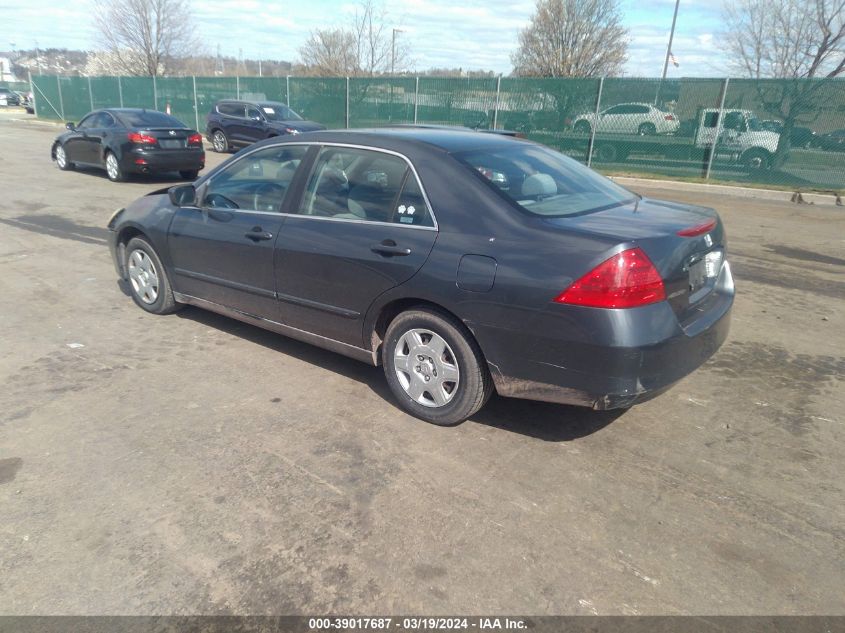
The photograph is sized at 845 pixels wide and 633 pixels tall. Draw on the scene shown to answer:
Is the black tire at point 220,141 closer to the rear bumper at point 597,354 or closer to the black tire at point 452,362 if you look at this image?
the black tire at point 452,362

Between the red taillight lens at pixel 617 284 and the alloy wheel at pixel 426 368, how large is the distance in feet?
2.81

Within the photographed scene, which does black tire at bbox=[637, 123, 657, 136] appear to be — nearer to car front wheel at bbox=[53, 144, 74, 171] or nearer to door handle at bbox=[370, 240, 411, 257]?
car front wheel at bbox=[53, 144, 74, 171]

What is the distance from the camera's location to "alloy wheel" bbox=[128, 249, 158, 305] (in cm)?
554

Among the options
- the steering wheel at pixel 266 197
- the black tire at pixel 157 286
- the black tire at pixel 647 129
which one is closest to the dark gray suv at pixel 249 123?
the black tire at pixel 647 129

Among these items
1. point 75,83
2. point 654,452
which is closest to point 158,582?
point 654,452

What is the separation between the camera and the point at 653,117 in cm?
1681

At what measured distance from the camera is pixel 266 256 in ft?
14.5

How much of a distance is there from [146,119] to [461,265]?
43.1 ft

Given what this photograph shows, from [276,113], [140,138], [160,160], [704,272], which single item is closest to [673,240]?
[704,272]

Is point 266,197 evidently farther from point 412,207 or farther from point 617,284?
point 617,284

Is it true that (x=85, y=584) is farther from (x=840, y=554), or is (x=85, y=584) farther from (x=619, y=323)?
(x=840, y=554)

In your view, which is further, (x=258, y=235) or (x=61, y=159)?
(x=61, y=159)

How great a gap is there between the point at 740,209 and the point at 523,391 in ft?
37.7

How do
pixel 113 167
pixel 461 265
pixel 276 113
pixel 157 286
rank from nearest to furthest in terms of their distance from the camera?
pixel 461 265, pixel 157 286, pixel 113 167, pixel 276 113
